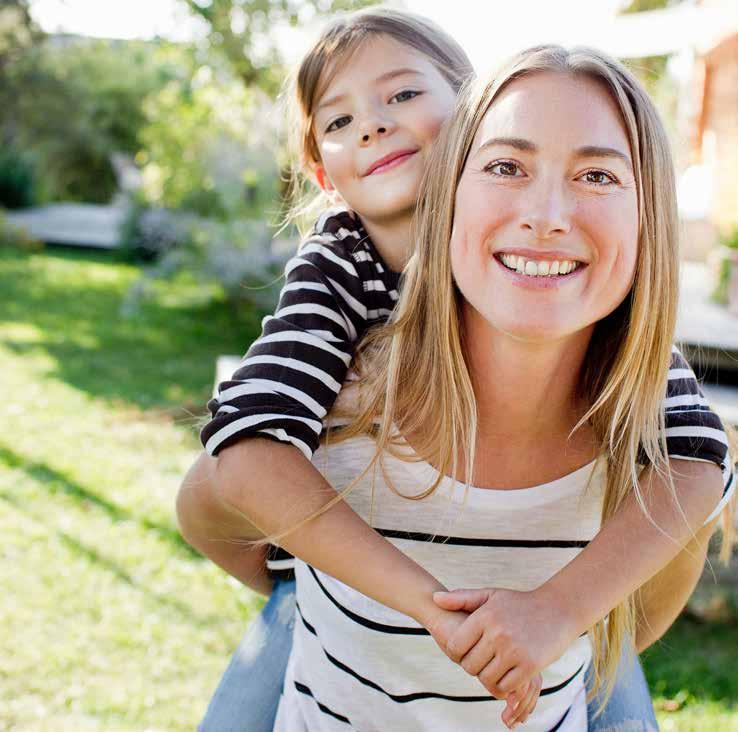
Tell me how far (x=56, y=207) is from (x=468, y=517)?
24.6 meters

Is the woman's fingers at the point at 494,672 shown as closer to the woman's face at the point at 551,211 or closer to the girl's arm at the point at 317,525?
the girl's arm at the point at 317,525

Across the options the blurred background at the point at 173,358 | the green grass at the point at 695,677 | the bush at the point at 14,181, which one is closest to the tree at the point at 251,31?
the blurred background at the point at 173,358

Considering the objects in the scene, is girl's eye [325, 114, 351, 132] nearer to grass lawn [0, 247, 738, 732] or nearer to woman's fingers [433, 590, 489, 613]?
woman's fingers [433, 590, 489, 613]

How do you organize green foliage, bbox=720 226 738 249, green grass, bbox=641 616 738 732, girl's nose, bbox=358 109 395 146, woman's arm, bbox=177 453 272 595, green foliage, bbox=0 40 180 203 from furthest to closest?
green foliage, bbox=0 40 180 203 → green foliage, bbox=720 226 738 249 → green grass, bbox=641 616 738 732 → girl's nose, bbox=358 109 395 146 → woman's arm, bbox=177 453 272 595

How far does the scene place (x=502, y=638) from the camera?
126 centimetres

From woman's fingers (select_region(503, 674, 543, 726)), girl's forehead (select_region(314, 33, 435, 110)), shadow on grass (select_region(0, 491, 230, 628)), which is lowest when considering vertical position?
shadow on grass (select_region(0, 491, 230, 628))

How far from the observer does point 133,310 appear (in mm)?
11578

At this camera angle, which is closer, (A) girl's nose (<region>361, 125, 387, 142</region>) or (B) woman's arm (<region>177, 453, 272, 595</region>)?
(B) woman's arm (<region>177, 453, 272, 595</region>)

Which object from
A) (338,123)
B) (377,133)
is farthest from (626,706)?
(338,123)

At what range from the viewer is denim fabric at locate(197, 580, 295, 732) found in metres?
1.79

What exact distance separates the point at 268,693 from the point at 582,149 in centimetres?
119

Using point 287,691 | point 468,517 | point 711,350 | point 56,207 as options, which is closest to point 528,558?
point 468,517

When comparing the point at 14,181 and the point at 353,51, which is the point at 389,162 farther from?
the point at 14,181

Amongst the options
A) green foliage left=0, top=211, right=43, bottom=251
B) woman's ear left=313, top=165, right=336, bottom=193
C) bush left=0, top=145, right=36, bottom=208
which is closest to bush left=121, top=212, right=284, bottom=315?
woman's ear left=313, top=165, right=336, bottom=193
